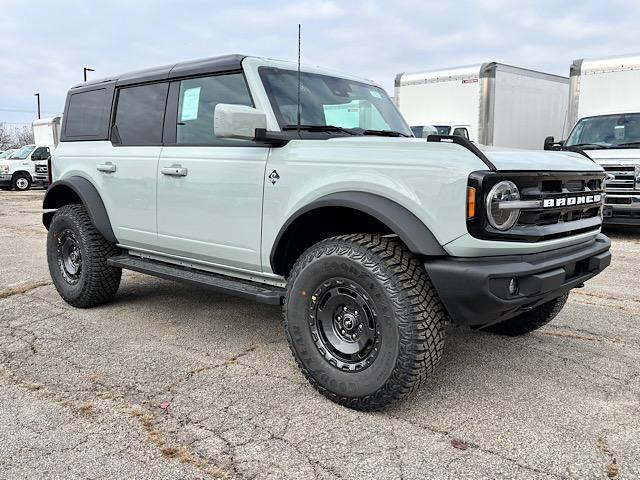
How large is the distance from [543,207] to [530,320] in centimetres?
147

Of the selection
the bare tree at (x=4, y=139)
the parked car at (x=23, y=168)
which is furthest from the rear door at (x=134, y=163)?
the bare tree at (x=4, y=139)

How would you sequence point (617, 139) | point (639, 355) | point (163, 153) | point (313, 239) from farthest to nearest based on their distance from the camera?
point (617, 139) < point (163, 153) < point (639, 355) < point (313, 239)

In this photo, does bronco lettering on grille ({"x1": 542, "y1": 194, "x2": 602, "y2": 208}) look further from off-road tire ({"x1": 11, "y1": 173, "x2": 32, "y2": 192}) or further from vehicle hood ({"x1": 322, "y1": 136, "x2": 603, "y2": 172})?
off-road tire ({"x1": 11, "y1": 173, "x2": 32, "y2": 192})

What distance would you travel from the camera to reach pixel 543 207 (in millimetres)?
2861

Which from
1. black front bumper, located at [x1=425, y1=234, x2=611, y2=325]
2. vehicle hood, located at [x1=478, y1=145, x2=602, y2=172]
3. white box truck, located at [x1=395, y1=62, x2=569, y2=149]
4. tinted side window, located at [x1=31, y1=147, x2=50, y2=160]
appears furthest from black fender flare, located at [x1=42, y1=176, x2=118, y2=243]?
tinted side window, located at [x1=31, y1=147, x2=50, y2=160]

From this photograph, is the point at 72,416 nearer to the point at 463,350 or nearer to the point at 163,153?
the point at 163,153

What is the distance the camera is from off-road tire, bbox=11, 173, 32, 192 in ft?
76.1

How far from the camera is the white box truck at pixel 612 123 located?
877cm

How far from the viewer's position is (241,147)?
3643 millimetres

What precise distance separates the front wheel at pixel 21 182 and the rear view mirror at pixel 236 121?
2317 cm

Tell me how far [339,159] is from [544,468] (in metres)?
1.79

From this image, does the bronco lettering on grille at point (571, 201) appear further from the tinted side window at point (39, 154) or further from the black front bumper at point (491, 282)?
the tinted side window at point (39, 154)

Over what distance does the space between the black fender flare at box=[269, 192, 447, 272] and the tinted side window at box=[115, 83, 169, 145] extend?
1804 mm

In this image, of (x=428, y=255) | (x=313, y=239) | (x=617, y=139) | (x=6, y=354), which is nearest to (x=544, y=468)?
(x=428, y=255)
